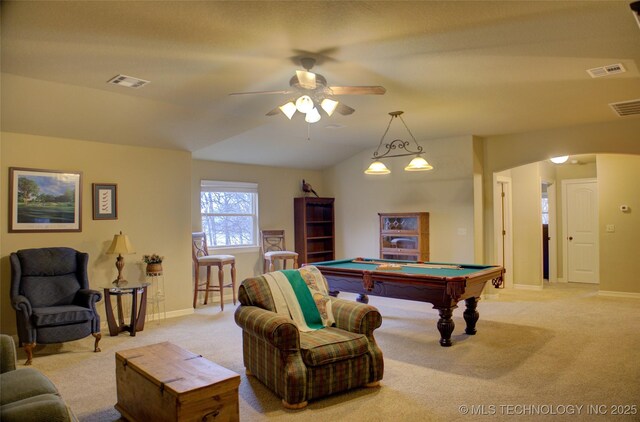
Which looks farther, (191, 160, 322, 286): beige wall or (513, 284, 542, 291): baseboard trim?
(513, 284, 542, 291): baseboard trim

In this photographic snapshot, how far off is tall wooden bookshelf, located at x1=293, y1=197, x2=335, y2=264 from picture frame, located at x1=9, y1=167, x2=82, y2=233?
394 cm

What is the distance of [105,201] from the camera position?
535 cm

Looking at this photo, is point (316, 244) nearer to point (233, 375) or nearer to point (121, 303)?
point (121, 303)

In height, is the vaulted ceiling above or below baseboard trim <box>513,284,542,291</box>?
above

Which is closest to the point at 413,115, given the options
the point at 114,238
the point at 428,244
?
the point at 428,244

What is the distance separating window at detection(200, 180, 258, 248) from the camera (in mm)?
7189

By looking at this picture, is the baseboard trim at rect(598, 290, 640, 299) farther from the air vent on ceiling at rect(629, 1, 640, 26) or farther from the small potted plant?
the small potted plant

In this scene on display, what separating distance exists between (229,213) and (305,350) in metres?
4.69

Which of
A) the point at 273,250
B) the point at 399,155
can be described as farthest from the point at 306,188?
the point at 399,155

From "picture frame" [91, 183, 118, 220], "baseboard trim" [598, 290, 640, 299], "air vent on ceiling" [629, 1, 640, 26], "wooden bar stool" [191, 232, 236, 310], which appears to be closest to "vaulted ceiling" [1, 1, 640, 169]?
"air vent on ceiling" [629, 1, 640, 26]

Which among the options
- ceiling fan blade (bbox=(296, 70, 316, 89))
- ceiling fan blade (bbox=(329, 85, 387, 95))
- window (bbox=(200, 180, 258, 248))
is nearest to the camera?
ceiling fan blade (bbox=(296, 70, 316, 89))

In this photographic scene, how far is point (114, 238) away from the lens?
5.22m

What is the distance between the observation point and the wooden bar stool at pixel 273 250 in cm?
729

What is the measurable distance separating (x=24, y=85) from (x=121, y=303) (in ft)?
8.63
